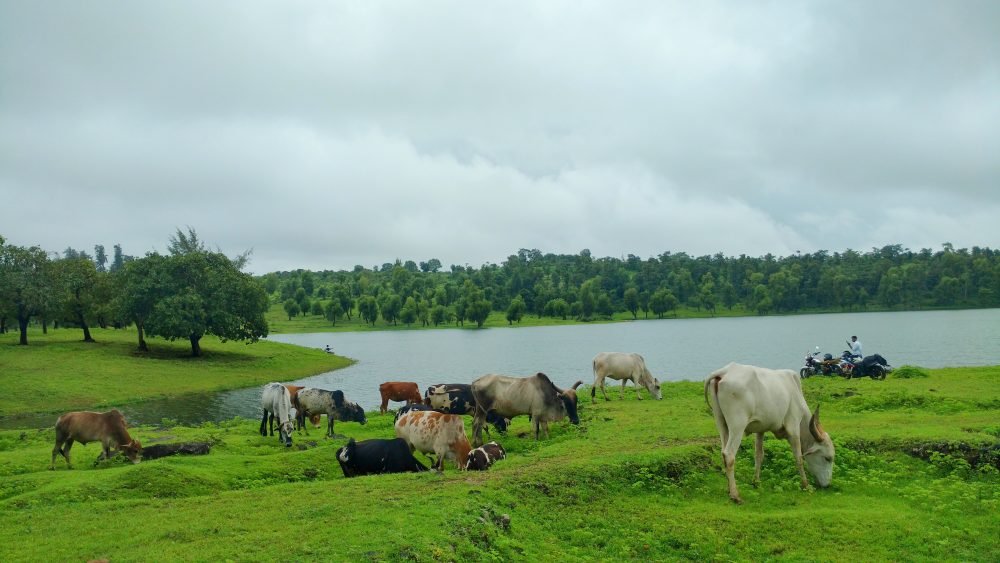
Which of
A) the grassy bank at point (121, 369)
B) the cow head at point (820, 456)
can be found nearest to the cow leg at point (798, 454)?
the cow head at point (820, 456)

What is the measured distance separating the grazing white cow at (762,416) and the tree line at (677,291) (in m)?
120

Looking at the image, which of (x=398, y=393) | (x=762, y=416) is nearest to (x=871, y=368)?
(x=762, y=416)

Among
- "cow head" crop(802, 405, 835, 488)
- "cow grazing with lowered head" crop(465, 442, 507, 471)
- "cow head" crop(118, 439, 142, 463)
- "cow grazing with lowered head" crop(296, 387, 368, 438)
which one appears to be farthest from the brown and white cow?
"cow grazing with lowered head" crop(296, 387, 368, 438)

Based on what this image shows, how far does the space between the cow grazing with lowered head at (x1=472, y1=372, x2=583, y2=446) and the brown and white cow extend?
3.13 m

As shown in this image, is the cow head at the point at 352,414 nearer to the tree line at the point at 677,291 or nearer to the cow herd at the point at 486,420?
the cow herd at the point at 486,420

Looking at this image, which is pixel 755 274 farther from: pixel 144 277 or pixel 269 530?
pixel 269 530

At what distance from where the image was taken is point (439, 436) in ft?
48.0

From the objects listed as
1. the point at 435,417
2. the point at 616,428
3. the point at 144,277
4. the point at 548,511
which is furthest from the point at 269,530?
the point at 144,277

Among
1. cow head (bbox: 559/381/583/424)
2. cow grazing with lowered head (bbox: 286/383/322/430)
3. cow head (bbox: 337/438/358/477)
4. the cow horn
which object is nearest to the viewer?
the cow horn

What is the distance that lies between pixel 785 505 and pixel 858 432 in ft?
16.5

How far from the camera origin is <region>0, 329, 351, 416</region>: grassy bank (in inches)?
1412

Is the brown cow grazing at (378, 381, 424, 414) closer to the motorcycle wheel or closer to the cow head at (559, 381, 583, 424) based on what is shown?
the cow head at (559, 381, 583, 424)

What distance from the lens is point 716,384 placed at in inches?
477

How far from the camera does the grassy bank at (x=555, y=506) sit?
942cm
